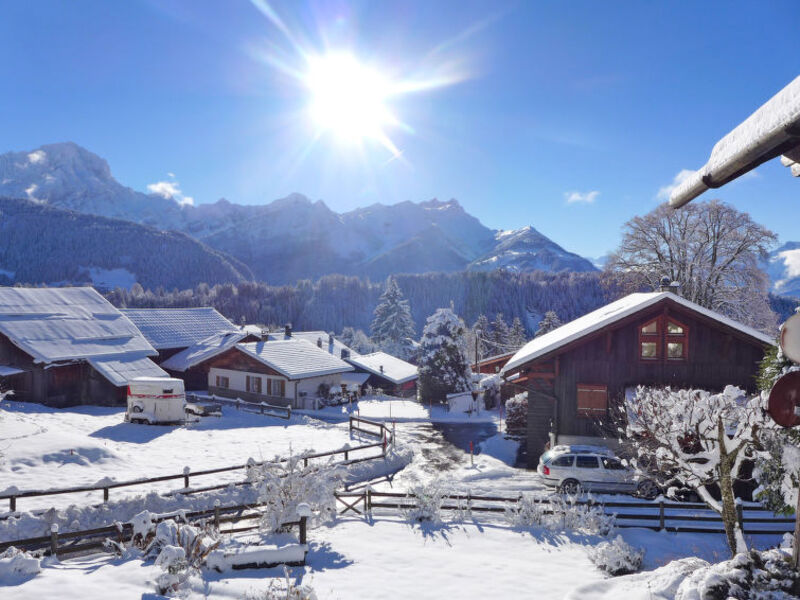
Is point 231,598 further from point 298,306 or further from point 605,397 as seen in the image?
point 298,306

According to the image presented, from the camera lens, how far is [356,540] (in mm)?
12727

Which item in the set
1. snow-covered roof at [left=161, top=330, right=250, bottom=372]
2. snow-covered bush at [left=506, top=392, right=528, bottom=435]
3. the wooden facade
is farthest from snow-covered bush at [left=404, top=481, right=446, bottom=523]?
snow-covered roof at [left=161, top=330, right=250, bottom=372]

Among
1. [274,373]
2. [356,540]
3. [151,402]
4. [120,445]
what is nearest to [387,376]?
[274,373]

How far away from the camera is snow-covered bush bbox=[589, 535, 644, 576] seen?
1050 centimetres

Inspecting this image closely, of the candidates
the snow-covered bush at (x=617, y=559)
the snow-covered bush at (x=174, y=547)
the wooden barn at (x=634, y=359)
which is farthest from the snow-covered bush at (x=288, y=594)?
the wooden barn at (x=634, y=359)

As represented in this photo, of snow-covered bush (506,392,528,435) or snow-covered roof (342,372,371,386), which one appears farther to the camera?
snow-covered roof (342,372,371,386)

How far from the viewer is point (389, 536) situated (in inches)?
518

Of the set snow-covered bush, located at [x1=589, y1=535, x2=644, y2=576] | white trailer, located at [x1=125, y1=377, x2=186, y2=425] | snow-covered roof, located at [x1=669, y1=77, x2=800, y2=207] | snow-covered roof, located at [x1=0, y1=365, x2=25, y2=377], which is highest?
snow-covered roof, located at [x1=669, y1=77, x2=800, y2=207]

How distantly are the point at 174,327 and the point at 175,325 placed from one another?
421 mm

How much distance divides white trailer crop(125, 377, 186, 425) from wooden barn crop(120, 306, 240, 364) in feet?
52.3

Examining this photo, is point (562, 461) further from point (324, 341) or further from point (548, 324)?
point (548, 324)

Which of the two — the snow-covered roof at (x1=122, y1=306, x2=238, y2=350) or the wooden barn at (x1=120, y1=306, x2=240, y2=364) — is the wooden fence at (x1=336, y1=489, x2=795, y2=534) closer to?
the wooden barn at (x1=120, y1=306, x2=240, y2=364)

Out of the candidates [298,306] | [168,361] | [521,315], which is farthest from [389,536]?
[521,315]

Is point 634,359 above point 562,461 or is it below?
above
